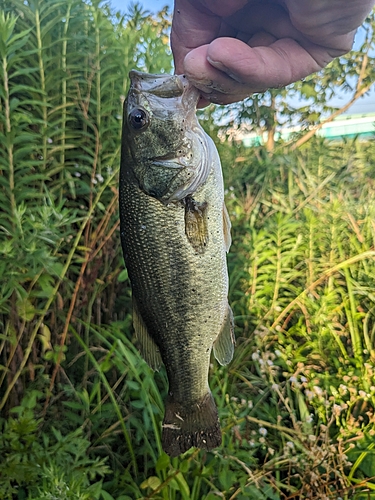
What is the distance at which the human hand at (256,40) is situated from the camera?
876 mm

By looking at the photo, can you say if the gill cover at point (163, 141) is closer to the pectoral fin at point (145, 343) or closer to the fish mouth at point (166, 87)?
the fish mouth at point (166, 87)

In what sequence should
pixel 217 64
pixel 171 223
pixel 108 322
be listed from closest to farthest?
pixel 217 64 → pixel 171 223 → pixel 108 322

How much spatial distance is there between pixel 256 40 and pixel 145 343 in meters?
0.83

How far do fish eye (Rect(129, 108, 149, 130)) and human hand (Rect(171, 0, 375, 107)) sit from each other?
147 millimetres

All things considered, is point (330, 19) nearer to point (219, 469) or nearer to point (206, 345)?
point (206, 345)

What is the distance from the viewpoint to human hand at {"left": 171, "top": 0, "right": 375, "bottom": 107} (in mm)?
876

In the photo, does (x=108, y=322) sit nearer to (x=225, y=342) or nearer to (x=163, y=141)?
(x=225, y=342)

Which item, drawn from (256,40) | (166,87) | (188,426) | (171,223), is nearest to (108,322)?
(188,426)

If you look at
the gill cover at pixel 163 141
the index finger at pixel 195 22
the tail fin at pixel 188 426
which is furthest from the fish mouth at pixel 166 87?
the tail fin at pixel 188 426

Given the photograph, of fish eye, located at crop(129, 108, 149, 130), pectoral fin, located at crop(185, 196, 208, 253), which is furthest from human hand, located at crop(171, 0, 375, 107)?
pectoral fin, located at crop(185, 196, 208, 253)

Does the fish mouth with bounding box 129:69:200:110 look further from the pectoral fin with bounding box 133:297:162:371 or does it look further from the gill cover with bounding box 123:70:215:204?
the pectoral fin with bounding box 133:297:162:371

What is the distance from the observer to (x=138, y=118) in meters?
1.00

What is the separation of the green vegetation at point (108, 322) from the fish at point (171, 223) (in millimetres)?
406

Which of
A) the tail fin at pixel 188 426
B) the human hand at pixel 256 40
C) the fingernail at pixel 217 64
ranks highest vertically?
the human hand at pixel 256 40
